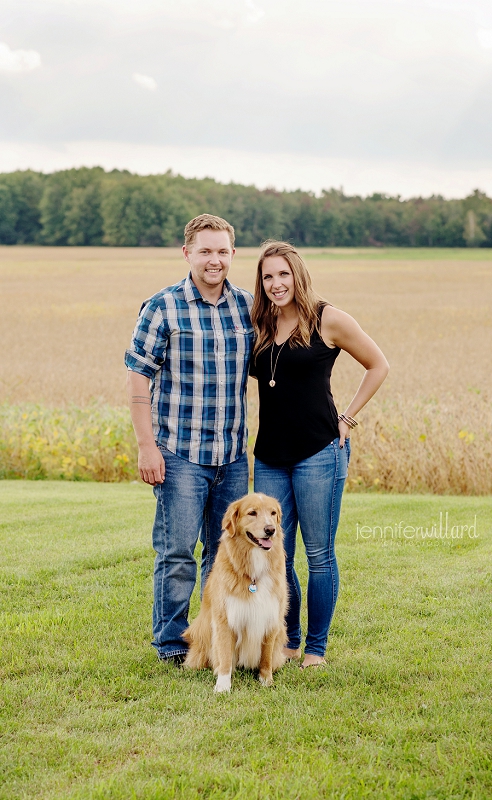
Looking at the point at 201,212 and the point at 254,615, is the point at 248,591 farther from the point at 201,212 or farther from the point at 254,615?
the point at 201,212

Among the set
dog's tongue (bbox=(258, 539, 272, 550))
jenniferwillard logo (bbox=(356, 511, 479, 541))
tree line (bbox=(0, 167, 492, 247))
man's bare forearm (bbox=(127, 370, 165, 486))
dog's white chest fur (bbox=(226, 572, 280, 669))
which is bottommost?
jenniferwillard logo (bbox=(356, 511, 479, 541))

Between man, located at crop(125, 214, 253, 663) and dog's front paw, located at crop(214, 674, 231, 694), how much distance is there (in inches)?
23.1

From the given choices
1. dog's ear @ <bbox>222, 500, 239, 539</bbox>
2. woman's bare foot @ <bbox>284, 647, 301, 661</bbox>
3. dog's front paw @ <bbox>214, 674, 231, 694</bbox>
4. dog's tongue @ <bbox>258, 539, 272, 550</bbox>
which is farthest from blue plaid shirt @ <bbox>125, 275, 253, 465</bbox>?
woman's bare foot @ <bbox>284, 647, 301, 661</bbox>

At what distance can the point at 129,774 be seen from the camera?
3211 millimetres

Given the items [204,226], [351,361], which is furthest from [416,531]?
[351,361]

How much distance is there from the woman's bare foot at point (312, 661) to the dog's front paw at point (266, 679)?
0.28 meters

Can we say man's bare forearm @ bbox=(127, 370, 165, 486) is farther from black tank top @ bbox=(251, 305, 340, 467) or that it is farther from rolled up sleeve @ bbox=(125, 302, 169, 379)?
black tank top @ bbox=(251, 305, 340, 467)

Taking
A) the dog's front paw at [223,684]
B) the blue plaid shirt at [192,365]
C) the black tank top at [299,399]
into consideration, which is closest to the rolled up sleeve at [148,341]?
the blue plaid shirt at [192,365]

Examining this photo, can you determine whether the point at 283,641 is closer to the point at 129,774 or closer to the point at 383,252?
the point at 129,774

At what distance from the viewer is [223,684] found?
13.4 feet

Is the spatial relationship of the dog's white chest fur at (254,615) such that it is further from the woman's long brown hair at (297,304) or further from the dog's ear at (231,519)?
the woman's long brown hair at (297,304)

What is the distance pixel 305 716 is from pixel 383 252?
6428 centimetres

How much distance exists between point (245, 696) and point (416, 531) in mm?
3494

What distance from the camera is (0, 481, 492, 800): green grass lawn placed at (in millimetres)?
3191
